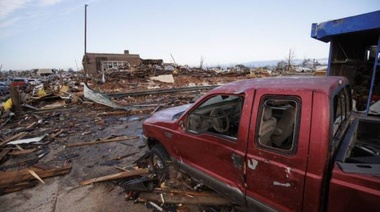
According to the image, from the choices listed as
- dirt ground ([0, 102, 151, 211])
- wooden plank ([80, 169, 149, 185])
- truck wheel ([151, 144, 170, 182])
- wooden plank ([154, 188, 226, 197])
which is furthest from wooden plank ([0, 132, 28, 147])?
wooden plank ([154, 188, 226, 197])

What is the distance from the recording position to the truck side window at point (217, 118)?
304 centimetres

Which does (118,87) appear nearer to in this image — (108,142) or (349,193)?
(108,142)

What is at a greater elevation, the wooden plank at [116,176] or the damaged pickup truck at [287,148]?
the damaged pickup truck at [287,148]

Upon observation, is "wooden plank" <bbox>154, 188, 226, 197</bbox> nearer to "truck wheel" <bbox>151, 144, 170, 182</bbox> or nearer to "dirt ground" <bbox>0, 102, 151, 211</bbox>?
"truck wheel" <bbox>151, 144, 170, 182</bbox>

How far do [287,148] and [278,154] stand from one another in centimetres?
43

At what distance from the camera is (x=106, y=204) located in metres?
3.73

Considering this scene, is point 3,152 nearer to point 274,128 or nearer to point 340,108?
point 274,128

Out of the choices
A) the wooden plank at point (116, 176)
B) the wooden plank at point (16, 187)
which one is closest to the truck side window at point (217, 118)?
the wooden plank at point (116, 176)

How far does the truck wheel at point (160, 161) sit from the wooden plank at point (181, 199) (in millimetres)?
428

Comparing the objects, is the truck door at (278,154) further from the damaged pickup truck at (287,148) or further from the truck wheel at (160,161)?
the truck wheel at (160,161)

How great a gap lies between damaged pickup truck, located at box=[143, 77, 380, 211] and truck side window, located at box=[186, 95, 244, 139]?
0.05 ft

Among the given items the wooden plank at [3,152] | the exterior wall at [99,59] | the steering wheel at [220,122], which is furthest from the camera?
the exterior wall at [99,59]

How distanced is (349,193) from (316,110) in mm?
712

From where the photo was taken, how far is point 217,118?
3.06m
